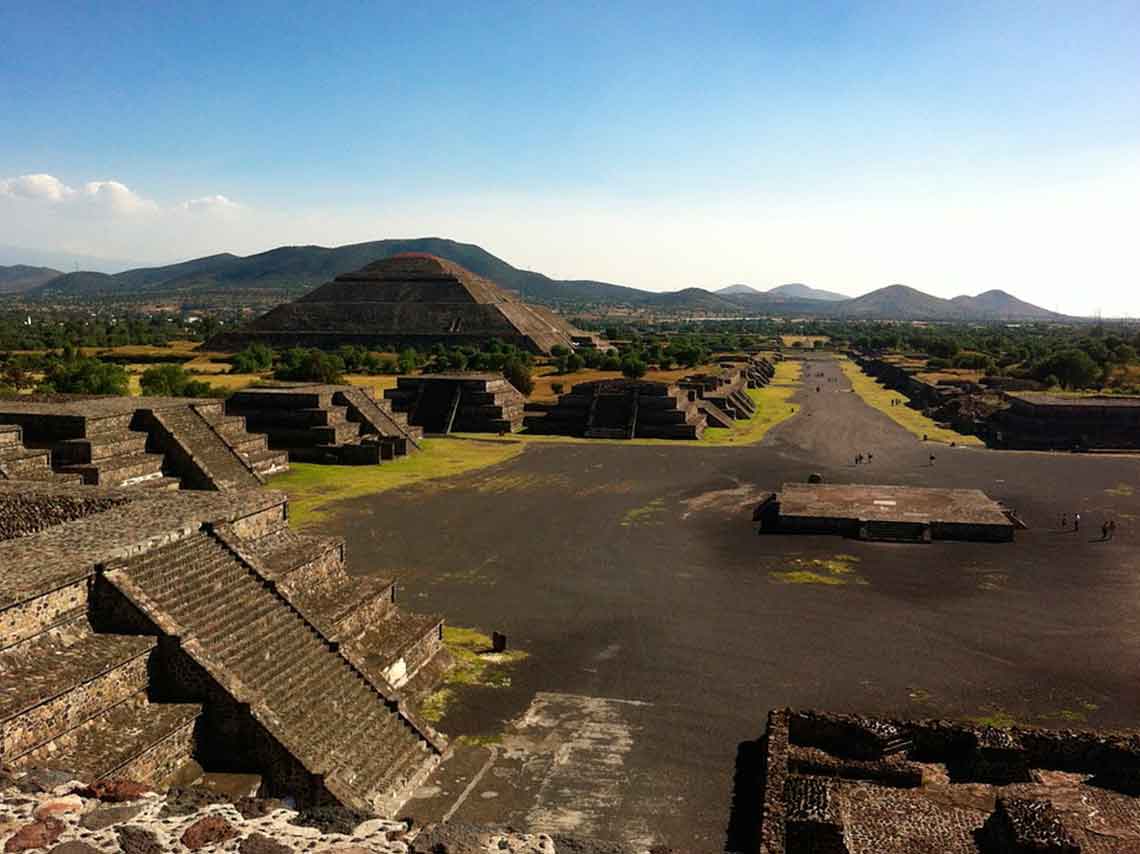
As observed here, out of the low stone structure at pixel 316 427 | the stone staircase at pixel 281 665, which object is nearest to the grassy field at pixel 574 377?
the low stone structure at pixel 316 427

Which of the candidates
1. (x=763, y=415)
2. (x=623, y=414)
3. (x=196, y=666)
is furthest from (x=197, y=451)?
(x=763, y=415)

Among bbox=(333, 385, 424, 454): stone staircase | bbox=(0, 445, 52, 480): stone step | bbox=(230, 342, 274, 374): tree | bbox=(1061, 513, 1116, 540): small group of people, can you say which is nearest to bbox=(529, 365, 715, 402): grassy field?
bbox=(333, 385, 424, 454): stone staircase

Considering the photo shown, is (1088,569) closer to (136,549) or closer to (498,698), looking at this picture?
(498,698)

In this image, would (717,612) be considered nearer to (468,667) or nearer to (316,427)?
(468,667)

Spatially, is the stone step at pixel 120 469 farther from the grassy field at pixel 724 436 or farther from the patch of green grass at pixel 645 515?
the grassy field at pixel 724 436

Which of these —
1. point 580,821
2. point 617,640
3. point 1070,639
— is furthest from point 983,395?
point 580,821

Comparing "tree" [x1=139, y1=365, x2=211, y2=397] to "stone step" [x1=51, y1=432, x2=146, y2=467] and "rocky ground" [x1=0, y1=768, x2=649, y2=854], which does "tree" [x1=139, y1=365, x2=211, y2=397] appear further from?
"rocky ground" [x1=0, y1=768, x2=649, y2=854]
